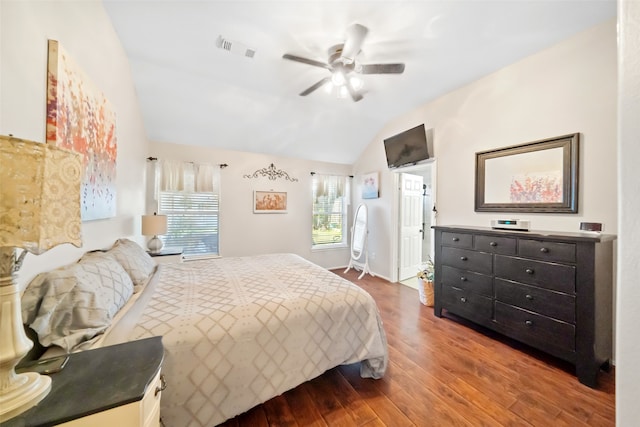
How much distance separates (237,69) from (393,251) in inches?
140

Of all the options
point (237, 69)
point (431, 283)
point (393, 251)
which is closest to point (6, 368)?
point (237, 69)

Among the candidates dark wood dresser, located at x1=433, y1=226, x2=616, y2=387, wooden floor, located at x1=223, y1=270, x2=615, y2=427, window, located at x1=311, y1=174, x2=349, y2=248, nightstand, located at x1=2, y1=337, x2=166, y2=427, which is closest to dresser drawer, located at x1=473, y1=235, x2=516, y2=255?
dark wood dresser, located at x1=433, y1=226, x2=616, y2=387

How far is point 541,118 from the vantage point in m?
2.28

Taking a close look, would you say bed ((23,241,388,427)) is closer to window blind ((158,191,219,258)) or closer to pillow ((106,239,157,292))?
pillow ((106,239,157,292))

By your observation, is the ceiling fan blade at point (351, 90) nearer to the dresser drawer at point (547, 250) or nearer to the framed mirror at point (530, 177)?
the framed mirror at point (530, 177)

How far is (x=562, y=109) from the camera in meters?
2.15

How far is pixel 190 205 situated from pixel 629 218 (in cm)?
436

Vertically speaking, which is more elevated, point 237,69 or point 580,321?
point 237,69

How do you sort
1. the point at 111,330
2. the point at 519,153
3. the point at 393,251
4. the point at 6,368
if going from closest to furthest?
the point at 6,368 → the point at 111,330 → the point at 519,153 → the point at 393,251

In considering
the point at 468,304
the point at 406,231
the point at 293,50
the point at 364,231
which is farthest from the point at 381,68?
the point at 364,231

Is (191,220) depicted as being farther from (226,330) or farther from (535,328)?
(535,328)

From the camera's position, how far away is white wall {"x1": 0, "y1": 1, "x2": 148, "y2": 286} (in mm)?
958

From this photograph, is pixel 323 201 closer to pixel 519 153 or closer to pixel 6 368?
pixel 519 153

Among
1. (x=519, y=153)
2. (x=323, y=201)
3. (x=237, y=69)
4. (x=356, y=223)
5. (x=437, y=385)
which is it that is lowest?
(x=437, y=385)
